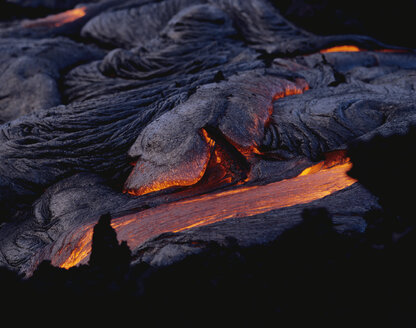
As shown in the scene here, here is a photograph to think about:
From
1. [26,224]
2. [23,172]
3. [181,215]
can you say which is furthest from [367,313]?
[23,172]

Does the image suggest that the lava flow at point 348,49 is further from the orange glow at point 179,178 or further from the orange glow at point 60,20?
the orange glow at point 60,20

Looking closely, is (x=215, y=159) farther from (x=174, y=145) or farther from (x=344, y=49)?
(x=344, y=49)

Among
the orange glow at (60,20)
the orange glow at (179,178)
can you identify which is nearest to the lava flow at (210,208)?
the orange glow at (179,178)

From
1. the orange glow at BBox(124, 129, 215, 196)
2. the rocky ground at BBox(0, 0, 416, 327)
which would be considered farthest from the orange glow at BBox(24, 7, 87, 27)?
the orange glow at BBox(124, 129, 215, 196)

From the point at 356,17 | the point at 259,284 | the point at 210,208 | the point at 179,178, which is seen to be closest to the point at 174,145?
the point at 179,178

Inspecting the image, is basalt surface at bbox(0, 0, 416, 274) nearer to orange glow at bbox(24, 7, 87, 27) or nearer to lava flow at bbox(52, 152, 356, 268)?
lava flow at bbox(52, 152, 356, 268)
